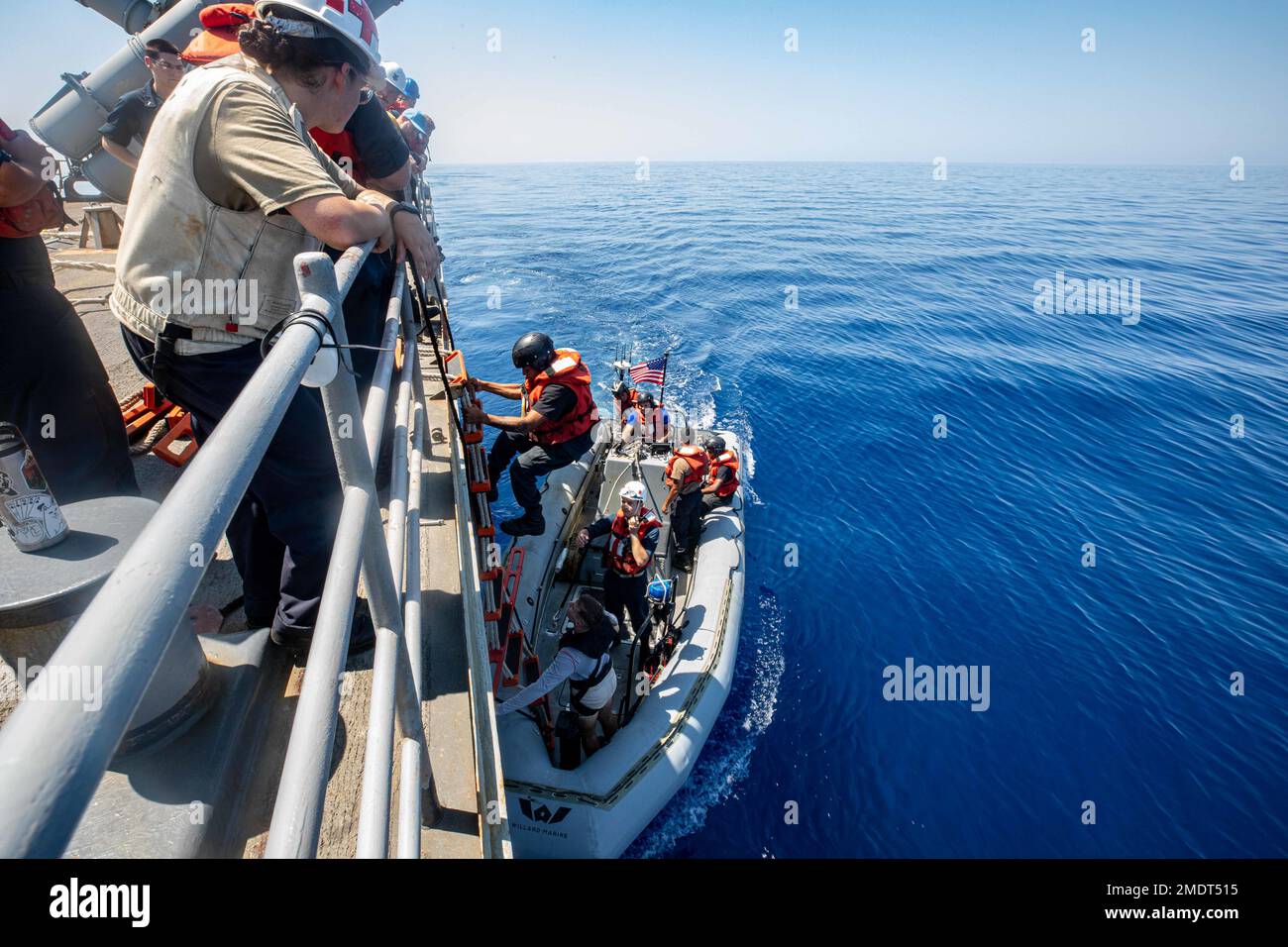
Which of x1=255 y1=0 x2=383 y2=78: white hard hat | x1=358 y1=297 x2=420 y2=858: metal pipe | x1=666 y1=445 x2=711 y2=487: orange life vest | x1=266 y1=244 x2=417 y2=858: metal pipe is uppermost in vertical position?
x1=255 y1=0 x2=383 y2=78: white hard hat

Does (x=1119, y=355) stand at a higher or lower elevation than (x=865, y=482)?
higher

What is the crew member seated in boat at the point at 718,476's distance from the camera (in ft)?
38.0

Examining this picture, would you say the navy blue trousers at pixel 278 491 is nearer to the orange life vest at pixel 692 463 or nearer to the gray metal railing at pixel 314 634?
the gray metal railing at pixel 314 634

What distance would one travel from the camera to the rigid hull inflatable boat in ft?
21.7

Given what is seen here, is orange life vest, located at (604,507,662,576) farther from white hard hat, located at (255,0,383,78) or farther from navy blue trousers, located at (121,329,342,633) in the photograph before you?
white hard hat, located at (255,0,383,78)

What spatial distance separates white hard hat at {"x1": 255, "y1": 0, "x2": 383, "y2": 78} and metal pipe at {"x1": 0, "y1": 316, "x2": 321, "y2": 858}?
6.21ft

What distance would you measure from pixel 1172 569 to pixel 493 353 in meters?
21.2

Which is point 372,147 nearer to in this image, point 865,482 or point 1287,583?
point 865,482

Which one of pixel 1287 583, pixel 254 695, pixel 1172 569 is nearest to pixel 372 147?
pixel 254 695

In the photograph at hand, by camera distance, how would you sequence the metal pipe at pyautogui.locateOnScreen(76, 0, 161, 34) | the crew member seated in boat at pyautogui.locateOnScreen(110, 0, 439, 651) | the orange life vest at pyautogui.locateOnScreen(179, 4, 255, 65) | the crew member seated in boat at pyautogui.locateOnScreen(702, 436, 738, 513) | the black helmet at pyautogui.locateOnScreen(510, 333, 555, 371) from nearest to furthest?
the crew member seated in boat at pyautogui.locateOnScreen(110, 0, 439, 651) → the orange life vest at pyautogui.locateOnScreen(179, 4, 255, 65) → the black helmet at pyautogui.locateOnScreen(510, 333, 555, 371) → the metal pipe at pyautogui.locateOnScreen(76, 0, 161, 34) → the crew member seated in boat at pyautogui.locateOnScreen(702, 436, 738, 513)

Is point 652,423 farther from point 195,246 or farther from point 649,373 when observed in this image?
point 195,246

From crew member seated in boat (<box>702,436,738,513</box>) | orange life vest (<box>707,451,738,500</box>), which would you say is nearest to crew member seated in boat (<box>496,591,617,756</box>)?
crew member seated in boat (<box>702,436,738,513</box>)

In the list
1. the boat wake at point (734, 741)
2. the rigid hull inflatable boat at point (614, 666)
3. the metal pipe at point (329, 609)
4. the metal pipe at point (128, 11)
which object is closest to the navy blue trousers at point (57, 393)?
the metal pipe at point (329, 609)
